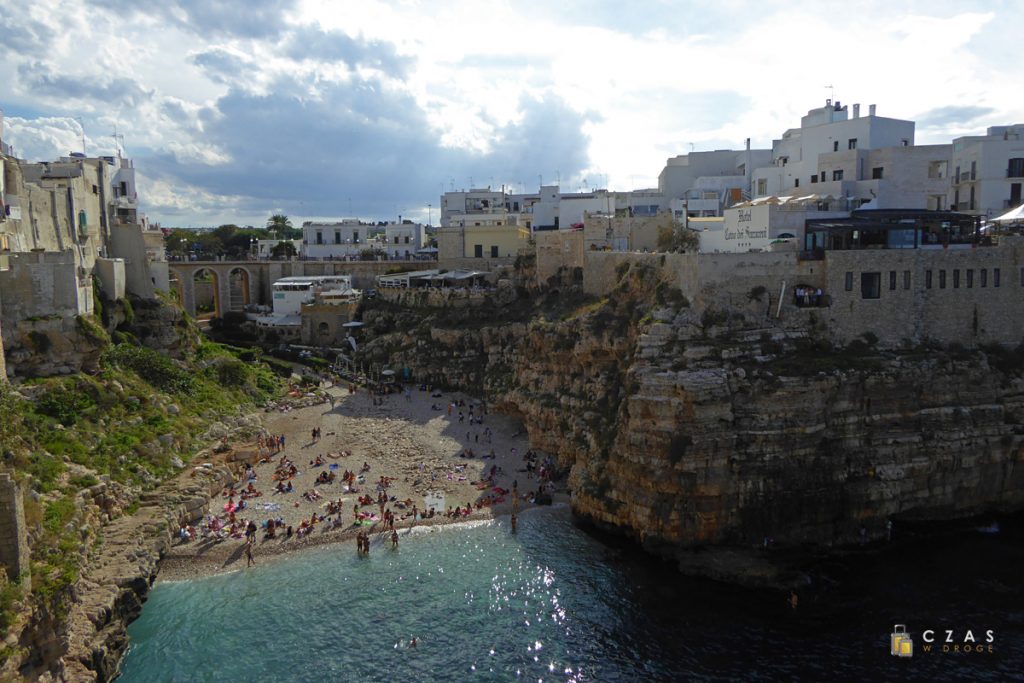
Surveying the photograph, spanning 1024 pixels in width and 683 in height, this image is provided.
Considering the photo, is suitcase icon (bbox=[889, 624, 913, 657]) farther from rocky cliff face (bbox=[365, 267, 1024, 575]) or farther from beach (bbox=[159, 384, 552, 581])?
beach (bbox=[159, 384, 552, 581])

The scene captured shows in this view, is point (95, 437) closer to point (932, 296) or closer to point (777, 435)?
point (777, 435)

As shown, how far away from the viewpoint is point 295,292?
6312 centimetres

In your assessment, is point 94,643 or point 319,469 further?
point 319,469

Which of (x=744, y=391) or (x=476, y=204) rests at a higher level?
(x=476, y=204)

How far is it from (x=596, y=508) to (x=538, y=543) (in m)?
2.65

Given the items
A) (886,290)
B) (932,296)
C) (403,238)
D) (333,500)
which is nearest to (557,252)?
(886,290)

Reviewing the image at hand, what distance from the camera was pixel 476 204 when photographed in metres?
80.5

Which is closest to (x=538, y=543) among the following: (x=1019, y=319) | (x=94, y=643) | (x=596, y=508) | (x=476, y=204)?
(x=596, y=508)

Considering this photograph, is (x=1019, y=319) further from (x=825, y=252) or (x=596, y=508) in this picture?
(x=596, y=508)

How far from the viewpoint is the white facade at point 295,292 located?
6305 cm

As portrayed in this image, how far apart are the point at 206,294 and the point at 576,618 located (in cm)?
6588

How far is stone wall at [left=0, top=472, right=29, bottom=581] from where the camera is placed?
19192 millimetres

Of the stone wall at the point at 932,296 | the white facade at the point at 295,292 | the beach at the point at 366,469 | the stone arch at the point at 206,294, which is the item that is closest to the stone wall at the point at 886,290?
the stone wall at the point at 932,296

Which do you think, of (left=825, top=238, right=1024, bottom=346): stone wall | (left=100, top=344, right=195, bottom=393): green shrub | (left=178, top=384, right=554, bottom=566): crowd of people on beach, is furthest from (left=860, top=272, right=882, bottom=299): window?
(left=100, top=344, right=195, bottom=393): green shrub
